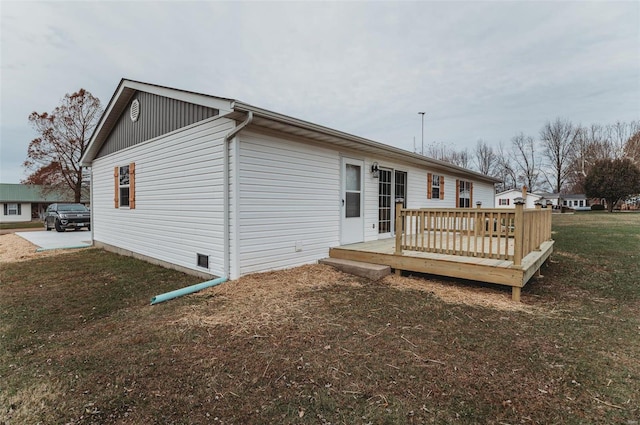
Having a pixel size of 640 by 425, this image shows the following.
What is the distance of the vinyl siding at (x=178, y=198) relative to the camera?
529 cm

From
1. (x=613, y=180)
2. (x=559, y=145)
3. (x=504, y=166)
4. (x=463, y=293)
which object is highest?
(x=559, y=145)

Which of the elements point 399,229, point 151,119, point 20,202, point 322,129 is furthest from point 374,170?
point 20,202

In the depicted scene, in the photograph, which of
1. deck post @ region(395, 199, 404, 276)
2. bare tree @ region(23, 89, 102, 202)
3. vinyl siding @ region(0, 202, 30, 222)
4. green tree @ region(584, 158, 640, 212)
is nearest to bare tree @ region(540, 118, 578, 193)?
green tree @ region(584, 158, 640, 212)

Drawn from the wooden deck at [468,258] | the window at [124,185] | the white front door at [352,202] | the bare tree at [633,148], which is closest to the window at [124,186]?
the window at [124,185]

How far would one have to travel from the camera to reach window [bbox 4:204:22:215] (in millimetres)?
31141

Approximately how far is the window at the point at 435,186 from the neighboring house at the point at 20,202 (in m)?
35.1

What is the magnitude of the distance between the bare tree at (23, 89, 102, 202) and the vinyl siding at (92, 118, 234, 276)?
18759 millimetres

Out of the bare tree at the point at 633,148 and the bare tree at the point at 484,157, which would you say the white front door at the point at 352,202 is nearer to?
the bare tree at the point at 633,148

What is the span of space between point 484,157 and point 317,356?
49544 mm

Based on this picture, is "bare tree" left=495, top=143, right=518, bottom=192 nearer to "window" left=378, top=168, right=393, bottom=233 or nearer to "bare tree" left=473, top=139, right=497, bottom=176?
"bare tree" left=473, top=139, right=497, bottom=176

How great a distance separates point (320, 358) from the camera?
2.70m

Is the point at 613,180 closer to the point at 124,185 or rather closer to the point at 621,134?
the point at 621,134

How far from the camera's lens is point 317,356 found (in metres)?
2.74

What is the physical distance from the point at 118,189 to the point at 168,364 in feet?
24.4
